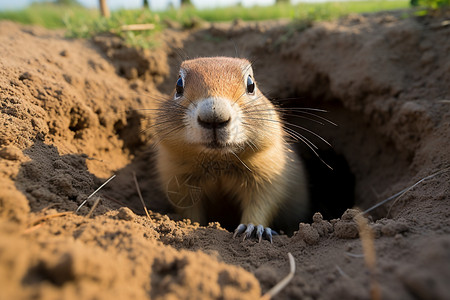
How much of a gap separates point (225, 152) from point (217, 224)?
776 mm

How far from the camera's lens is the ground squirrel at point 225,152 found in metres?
3.49

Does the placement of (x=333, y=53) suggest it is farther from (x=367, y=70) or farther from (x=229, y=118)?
(x=229, y=118)

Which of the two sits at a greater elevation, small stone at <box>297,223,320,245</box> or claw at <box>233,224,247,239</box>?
small stone at <box>297,223,320,245</box>

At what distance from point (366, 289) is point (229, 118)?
1.89 m

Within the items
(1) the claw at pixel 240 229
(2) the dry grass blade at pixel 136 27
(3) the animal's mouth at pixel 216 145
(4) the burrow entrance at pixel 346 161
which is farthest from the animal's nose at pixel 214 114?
(2) the dry grass blade at pixel 136 27

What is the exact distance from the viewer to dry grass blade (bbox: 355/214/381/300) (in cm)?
193

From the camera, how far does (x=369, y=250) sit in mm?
2445

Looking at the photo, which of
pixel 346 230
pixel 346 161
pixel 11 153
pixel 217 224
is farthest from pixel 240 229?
pixel 346 161

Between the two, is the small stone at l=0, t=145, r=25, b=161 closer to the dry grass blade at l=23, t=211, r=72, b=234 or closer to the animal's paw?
the dry grass blade at l=23, t=211, r=72, b=234

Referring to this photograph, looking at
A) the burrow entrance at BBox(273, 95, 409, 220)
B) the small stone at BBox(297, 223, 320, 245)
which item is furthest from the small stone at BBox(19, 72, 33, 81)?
the small stone at BBox(297, 223, 320, 245)

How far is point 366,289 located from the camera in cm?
201

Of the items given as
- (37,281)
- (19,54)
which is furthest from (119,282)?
(19,54)

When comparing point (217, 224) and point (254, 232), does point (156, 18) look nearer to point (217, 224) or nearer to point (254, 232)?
point (217, 224)

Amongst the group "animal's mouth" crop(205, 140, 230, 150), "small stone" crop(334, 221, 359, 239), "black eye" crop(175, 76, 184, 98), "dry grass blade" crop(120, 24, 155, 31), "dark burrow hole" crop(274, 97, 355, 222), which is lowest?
"dark burrow hole" crop(274, 97, 355, 222)
